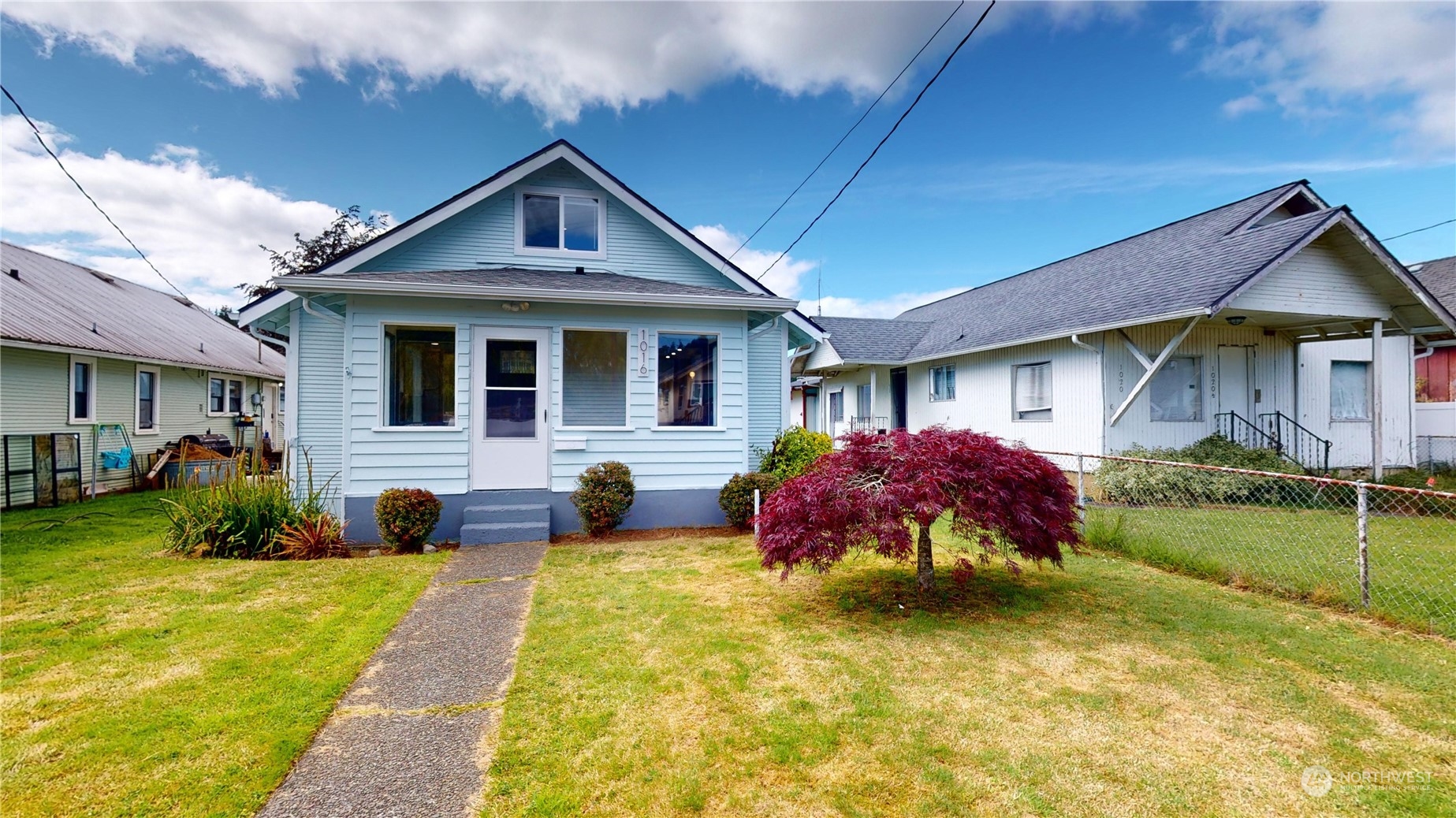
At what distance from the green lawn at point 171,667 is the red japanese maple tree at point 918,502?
3.10 meters

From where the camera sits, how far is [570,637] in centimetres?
416

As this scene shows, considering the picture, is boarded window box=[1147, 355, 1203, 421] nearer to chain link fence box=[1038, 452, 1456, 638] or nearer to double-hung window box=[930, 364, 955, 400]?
chain link fence box=[1038, 452, 1456, 638]

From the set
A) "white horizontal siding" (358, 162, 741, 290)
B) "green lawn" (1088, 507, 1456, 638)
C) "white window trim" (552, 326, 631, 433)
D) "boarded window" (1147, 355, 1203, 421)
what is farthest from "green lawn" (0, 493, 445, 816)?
"boarded window" (1147, 355, 1203, 421)

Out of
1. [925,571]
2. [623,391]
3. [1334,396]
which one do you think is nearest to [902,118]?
[623,391]

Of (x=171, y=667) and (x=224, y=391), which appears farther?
(x=224, y=391)

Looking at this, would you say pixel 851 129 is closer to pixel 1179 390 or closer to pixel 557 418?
pixel 557 418

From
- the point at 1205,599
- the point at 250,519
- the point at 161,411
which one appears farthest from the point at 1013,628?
the point at 161,411

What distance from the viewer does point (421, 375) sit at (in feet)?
25.7

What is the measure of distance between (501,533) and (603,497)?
133 cm

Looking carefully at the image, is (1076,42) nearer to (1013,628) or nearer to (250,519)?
(1013,628)

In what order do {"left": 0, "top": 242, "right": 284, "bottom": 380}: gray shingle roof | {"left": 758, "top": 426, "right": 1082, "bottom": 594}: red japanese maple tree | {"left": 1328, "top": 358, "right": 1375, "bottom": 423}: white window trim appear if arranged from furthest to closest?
{"left": 1328, "top": 358, "right": 1375, "bottom": 423}: white window trim
{"left": 0, "top": 242, "right": 284, "bottom": 380}: gray shingle roof
{"left": 758, "top": 426, "right": 1082, "bottom": 594}: red japanese maple tree

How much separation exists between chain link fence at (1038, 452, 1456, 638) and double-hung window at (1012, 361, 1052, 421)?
1932 millimetres

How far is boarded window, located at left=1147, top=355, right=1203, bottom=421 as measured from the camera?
11359mm

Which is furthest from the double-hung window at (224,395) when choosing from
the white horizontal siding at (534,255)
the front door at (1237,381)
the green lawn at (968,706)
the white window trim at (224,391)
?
the front door at (1237,381)
